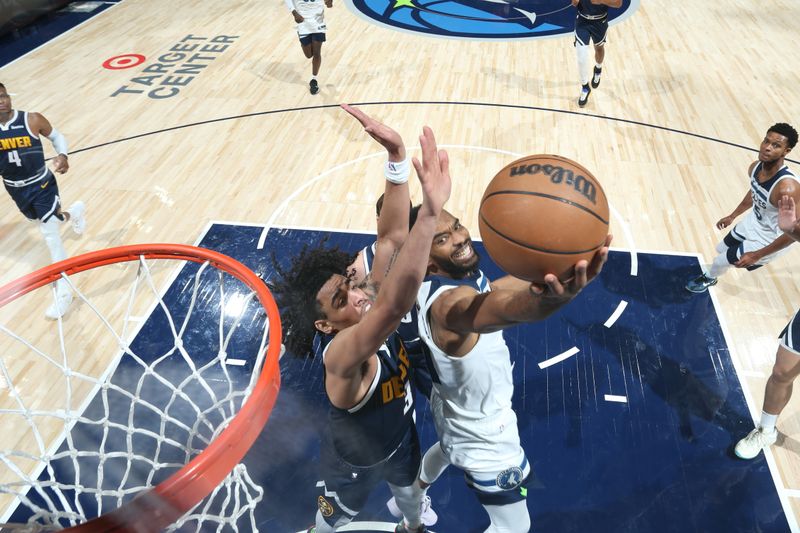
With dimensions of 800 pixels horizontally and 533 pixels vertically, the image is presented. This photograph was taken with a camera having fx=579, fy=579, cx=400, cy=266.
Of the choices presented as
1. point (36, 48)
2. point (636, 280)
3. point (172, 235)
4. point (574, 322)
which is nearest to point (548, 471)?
point (574, 322)

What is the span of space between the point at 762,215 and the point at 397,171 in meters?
3.01

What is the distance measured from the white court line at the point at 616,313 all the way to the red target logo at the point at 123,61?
780cm

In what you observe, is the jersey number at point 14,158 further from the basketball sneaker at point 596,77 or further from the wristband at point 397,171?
the basketball sneaker at point 596,77

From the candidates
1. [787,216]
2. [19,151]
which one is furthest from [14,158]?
[787,216]

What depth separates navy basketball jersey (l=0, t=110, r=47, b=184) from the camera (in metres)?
4.23

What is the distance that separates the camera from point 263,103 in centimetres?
755

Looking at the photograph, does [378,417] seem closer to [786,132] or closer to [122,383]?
[122,383]

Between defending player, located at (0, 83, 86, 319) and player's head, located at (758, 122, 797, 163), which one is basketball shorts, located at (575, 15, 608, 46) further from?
defending player, located at (0, 83, 86, 319)

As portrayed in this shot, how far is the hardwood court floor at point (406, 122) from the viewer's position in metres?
5.30

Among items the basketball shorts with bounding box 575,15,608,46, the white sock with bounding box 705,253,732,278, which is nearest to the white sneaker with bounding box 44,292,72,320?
the white sock with bounding box 705,253,732,278

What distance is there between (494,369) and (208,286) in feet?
10.1

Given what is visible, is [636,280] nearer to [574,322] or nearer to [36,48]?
[574,322]

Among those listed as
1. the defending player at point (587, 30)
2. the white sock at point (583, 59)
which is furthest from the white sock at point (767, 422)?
the white sock at point (583, 59)

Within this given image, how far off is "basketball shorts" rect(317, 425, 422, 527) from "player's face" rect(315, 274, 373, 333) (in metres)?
0.58
